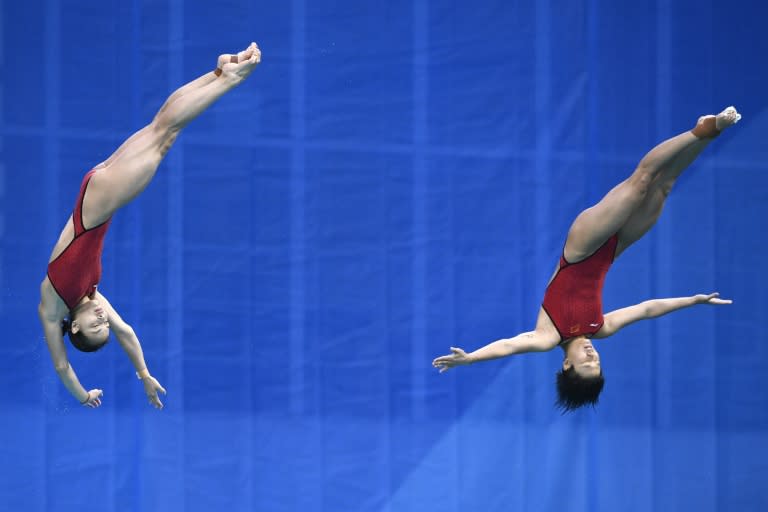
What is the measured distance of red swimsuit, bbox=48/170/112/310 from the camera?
4418 mm

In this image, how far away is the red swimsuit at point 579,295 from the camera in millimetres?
4781

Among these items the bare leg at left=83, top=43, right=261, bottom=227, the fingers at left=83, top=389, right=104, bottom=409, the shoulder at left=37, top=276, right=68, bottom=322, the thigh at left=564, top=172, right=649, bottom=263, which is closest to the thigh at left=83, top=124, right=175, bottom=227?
the bare leg at left=83, top=43, right=261, bottom=227

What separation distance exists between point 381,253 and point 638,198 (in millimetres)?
1602

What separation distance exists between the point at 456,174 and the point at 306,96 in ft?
2.76

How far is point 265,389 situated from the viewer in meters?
5.71

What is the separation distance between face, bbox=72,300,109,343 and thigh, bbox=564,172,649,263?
186cm

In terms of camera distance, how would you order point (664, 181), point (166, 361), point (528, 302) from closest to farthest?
1. point (664, 181)
2. point (166, 361)
3. point (528, 302)

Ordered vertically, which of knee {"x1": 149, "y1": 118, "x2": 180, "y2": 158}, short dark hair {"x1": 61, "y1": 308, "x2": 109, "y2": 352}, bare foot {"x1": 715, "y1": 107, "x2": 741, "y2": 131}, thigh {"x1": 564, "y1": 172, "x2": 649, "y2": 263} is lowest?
short dark hair {"x1": 61, "y1": 308, "x2": 109, "y2": 352}

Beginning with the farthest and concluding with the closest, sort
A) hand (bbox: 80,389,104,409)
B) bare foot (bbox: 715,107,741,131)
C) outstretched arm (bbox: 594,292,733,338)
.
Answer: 1. outstretched arm (bbox: 594,292,733,338)
2. hand (bbox: 80,389,104,409)
3. bare foot (bbox: 715,107,741,131)

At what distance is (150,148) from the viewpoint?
14.5 ft

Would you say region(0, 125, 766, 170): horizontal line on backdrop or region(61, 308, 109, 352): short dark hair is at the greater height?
region(0, 125, 766, 170): horizontal line on backdrop

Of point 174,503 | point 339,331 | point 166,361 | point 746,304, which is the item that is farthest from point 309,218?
point 746,304

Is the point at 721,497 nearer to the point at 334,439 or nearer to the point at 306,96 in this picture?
the point at 334,439

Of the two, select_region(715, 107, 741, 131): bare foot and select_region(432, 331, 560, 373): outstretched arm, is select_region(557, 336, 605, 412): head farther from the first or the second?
select_region(715, 107, 741, 131): bare foot
